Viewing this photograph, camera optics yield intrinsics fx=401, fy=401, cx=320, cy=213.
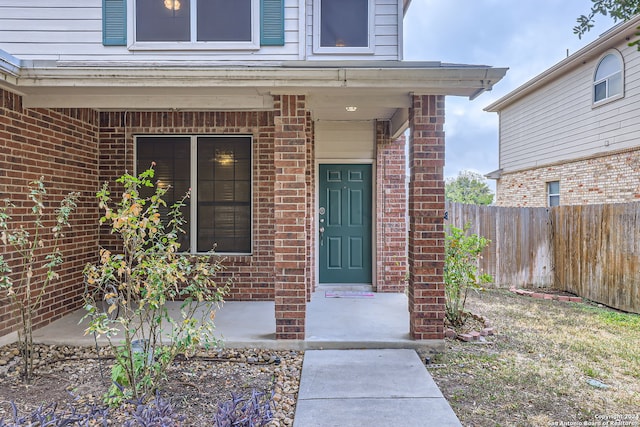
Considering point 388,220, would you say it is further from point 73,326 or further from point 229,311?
point 73,326

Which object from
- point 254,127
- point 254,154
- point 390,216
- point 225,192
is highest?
point 254,127

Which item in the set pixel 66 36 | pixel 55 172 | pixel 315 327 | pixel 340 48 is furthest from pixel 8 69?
pixel 315 327

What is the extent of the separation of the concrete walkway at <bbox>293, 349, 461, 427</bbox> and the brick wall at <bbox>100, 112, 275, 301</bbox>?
6.87 ft

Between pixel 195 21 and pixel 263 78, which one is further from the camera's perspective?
pixel 195 21

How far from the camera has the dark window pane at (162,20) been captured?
5.16 meters

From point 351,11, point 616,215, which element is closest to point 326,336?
point 351,11

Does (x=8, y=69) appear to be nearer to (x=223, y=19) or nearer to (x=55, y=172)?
(x=55, y=172)

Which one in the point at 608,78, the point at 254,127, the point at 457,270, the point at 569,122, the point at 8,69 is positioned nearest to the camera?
the point at 8,69

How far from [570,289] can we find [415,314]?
461 cm

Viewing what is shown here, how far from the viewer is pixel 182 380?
3.41 metres

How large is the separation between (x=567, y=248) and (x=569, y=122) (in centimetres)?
397

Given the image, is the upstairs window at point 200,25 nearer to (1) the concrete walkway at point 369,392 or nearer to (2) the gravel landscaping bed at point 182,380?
(2) the gravel landscaping bed at point 182,380

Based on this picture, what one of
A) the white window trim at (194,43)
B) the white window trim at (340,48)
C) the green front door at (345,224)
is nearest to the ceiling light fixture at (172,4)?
the white window trim at (194,43)

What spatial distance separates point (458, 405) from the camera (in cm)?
307
